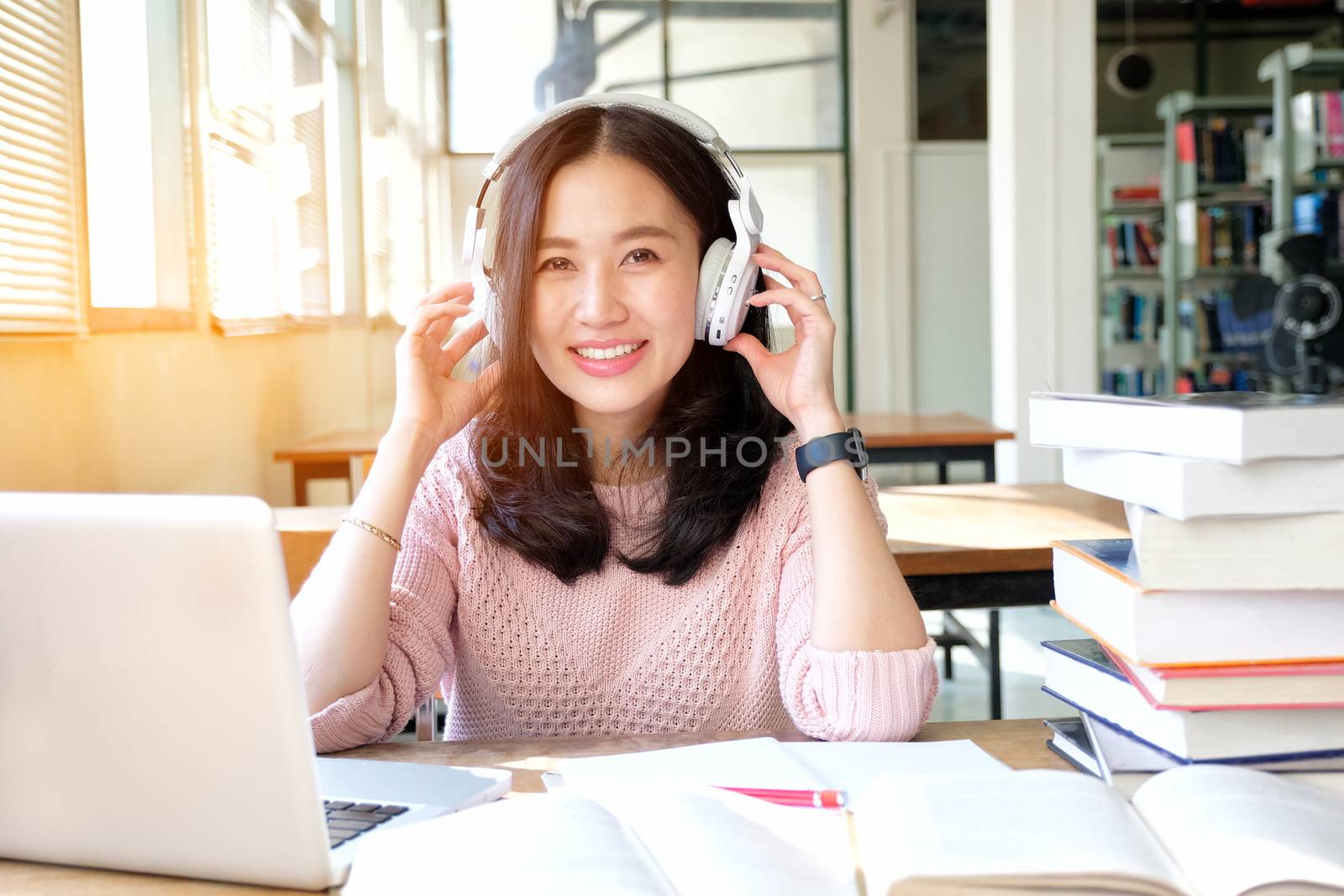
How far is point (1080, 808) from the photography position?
615 mm

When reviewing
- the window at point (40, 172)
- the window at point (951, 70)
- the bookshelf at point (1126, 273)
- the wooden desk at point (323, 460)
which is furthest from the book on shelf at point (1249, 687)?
the window at point (951, 70)

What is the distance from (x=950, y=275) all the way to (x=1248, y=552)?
291 inches

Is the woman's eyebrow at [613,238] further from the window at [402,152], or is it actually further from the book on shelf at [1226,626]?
the window at [402,152]

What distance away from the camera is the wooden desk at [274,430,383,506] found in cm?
348

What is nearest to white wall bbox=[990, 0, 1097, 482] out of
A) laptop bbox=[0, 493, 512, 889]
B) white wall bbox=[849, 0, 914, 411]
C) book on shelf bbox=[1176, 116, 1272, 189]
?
book on shelf bbox=[1176, 116, 1272, 189]

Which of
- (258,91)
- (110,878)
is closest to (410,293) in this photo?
(258,91)

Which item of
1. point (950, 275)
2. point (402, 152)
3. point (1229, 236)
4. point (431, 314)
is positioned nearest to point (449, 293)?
point (431, 314)

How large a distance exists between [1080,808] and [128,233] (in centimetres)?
262

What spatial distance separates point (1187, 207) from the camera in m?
6.17

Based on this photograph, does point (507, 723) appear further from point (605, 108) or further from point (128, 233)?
point (128, 233)

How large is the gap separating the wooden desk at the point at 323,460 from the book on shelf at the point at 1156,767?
290cm

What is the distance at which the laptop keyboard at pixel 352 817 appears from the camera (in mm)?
743

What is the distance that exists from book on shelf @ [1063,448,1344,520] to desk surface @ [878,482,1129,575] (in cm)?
83

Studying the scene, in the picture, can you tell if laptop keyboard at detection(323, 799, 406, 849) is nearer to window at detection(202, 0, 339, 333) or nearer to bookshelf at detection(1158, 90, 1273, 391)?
window at detection(202, 0, 339, 333)
